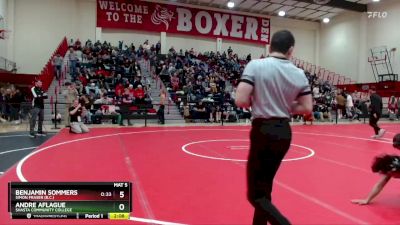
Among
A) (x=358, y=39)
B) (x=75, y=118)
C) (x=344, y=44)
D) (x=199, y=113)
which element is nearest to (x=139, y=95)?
(x=199, y=113)

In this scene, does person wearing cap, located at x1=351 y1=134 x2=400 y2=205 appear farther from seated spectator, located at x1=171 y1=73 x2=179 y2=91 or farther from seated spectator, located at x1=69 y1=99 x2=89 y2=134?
seated spectator, located at x1=171 y1=73 x2=179 y2=91

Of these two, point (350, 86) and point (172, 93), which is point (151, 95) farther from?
point (350, 86)

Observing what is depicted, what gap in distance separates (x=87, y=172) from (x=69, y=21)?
21824 mm

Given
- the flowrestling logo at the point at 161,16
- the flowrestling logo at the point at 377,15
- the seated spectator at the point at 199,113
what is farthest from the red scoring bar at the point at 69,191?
the flowrestling logo at the point at 377,15

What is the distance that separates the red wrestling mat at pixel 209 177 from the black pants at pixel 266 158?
111cm

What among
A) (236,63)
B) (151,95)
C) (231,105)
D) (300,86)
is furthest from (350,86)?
(300,86)

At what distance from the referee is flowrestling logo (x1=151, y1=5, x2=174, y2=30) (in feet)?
83.6

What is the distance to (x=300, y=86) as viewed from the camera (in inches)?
104

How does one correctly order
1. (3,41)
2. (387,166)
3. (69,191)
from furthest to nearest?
1. (3,41)
2. (387,166)
3. (69,191)

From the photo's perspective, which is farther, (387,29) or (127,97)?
(387,29)

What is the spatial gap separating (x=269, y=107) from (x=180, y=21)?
26348 mm

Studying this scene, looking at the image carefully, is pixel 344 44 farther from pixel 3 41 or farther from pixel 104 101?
pixel 3 41

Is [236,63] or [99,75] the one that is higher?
[236,63]

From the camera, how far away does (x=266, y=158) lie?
259cm
